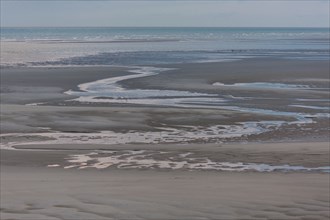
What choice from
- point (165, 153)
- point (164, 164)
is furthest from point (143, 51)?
point (164, 164)

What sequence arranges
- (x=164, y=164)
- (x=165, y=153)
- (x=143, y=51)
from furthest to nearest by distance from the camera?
1. (x=143, y=51)
2. (x=165, y=153)
3. (x=164, y=164)

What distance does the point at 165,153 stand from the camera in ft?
35.6

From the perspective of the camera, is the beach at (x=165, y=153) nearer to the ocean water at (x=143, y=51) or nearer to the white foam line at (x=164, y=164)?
the white foam line at (x=164, y=164)

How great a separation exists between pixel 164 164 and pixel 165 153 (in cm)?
97

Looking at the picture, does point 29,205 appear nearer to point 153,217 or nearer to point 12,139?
point 153,217

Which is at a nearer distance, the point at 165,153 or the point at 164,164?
the point at 164,164

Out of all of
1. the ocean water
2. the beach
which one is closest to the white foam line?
the beach

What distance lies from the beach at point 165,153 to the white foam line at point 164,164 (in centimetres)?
2

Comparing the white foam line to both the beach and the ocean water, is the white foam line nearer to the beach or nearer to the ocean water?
the beach

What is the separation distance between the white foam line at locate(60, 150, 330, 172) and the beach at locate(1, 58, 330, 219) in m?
0.02

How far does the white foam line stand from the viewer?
31.3ft

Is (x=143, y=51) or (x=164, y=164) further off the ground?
(x=164, y=164)

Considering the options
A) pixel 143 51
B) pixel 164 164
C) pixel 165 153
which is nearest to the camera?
pixel 164 164

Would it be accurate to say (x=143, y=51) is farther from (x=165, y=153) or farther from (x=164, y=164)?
(x=164, y=164)
